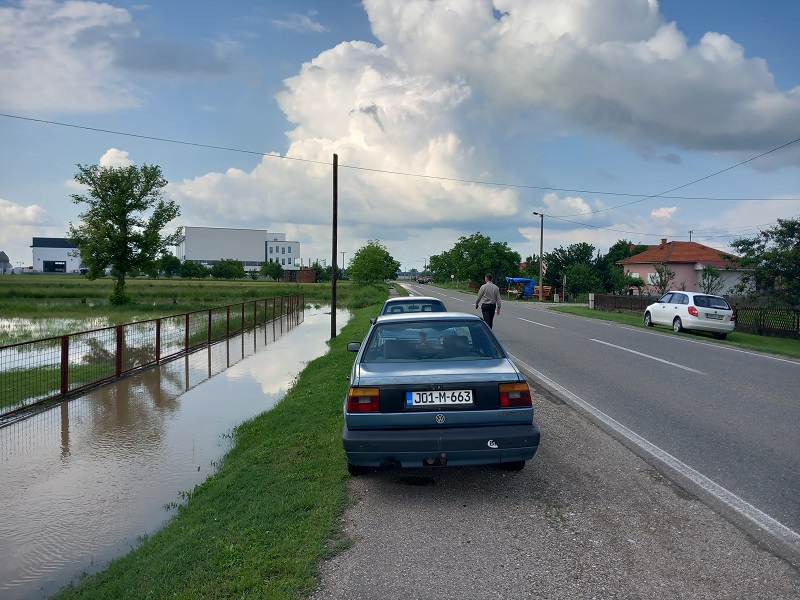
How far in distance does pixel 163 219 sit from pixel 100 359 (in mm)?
29233

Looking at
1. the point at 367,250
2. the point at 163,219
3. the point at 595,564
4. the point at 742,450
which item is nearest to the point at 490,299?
the point at 742,450

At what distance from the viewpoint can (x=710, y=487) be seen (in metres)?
5.06

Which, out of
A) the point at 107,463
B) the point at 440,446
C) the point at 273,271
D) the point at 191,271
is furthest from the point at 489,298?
the point at 273,271

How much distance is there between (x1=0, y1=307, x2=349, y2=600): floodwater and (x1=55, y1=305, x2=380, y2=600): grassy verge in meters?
0.37

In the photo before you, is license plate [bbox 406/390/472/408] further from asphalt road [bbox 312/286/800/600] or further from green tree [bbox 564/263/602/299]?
green tree [bbox 564/263/602/299]

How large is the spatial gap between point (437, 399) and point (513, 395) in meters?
0.61

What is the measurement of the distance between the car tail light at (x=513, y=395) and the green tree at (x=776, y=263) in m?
20.7

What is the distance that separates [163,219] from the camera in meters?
40.0

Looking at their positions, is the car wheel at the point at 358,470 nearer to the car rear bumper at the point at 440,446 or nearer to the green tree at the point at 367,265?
the car rear bumper at the point at 440,446

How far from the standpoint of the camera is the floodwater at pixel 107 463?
470 centimetres

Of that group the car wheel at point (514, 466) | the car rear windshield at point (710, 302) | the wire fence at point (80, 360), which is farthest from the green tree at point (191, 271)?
the car wheel at point (514, 466)

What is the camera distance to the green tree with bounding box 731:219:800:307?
21422 millimetres

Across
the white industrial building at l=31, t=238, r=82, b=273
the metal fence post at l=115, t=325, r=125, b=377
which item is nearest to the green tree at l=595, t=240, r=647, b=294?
the metal fence post at l=115, t=325, r=125, b=377

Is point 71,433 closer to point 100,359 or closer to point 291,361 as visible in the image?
point 100,359
